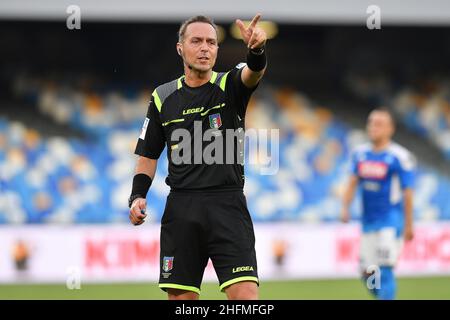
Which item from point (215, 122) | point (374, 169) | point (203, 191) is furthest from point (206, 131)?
point (374, 169)

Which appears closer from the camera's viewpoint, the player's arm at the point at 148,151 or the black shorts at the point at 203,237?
the black shorts at the point at 203,237

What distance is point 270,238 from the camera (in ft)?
46.3

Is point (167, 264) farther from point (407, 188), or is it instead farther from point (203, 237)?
point (407, 188)

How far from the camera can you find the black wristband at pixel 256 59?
16.0ft

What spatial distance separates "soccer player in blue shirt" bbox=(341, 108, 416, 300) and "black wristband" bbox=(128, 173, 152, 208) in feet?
12.8

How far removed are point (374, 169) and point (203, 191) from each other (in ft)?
13.8

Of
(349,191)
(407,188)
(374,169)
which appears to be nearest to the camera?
(407,188)

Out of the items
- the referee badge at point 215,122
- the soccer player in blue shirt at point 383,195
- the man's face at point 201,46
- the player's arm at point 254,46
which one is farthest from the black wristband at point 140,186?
the soccer player in blue shirt at point 383,195

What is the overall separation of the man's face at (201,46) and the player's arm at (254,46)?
0.87 ft

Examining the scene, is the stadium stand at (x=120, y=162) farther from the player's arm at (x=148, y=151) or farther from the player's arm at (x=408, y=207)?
the player's arm at (x=148, y=151)

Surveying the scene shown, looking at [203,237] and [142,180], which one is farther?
[142,180]

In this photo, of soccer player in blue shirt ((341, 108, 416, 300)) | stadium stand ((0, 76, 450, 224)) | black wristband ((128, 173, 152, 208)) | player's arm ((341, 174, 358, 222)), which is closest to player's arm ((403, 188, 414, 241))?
soccer player in blue shirt ((341, 108, 416, 300))

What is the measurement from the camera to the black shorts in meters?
5.04

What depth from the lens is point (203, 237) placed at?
5.11m
